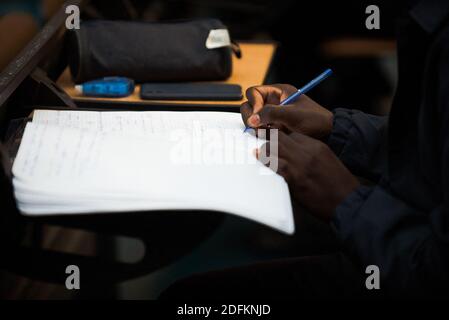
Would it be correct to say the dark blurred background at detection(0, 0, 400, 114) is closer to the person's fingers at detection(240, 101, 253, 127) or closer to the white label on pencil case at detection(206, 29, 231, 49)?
Answer: the white label on pencil case at detection(206, 29, 231, 49)

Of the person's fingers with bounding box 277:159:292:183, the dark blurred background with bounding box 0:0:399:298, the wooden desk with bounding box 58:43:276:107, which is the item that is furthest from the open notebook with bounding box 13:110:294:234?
the dark blurred background with bounding box 0:0:399:298

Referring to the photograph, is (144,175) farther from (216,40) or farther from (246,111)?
(216,40)

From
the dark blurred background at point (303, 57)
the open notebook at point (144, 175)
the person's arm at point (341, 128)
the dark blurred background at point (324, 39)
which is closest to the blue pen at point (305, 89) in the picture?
the person's arm at point (341, 128)

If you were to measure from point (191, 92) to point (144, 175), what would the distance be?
0.53 metres

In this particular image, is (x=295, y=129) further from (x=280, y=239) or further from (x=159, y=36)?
(x=280, y=239)

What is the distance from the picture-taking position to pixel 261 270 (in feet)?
3.79

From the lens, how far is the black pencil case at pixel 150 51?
1.41 metres

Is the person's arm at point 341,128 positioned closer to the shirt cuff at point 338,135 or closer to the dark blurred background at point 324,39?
the shirt cuff at point 338,135

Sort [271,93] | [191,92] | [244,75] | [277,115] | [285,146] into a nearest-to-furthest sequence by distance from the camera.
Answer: [285,146]
[277,115]
[271,93]
[191,92]
[244,75]

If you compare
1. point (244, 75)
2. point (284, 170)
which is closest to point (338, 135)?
point (284, 170)

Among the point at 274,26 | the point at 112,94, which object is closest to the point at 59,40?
the point at 112,94

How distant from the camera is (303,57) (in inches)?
109
